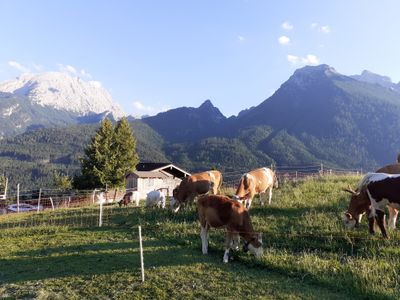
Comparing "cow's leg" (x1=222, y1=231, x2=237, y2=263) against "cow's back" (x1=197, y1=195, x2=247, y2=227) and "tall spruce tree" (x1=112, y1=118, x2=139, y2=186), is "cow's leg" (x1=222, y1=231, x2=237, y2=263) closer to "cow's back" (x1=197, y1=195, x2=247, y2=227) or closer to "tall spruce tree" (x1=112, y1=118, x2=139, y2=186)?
"cow's back" (x1=197, y1=195, x2=247, y2=227)

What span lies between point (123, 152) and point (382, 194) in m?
46.9

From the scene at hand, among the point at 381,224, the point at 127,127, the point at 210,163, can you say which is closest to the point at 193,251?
the point at 381,224

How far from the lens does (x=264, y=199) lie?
18.8 metres

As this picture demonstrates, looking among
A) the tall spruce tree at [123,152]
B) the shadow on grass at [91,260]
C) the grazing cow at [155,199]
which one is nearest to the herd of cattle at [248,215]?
the shadow on grass at [91,260]

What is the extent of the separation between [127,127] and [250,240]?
49158 millimetres

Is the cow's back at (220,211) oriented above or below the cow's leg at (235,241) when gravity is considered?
above

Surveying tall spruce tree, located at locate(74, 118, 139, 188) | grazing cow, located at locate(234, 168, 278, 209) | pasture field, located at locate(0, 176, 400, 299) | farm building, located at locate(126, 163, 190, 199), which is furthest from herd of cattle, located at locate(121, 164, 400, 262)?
tall spruce tree, located at locate(74, 118, 139, 188)

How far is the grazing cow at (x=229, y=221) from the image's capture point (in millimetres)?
10961

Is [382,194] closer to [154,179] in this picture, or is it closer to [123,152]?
[154,179]

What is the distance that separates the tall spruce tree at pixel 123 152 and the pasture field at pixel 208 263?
36447mm

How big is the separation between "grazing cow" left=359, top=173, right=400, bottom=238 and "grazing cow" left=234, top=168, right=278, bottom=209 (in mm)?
4853

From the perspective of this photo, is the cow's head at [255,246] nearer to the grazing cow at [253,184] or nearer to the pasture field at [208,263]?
the pasture field at [208,263]

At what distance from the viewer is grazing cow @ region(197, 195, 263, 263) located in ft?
36.0

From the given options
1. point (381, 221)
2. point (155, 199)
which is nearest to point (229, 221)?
point (381, 221)
